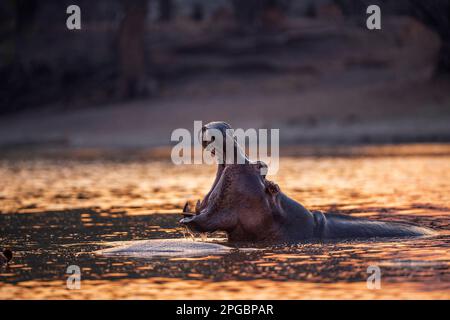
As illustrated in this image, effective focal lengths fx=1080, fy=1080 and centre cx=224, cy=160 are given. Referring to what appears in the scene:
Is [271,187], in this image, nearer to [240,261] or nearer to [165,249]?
[240,261]

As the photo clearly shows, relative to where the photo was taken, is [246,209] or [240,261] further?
Answer: [246,209]

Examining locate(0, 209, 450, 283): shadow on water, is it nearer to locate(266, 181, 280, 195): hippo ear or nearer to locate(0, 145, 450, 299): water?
locate(0, 145, 450, 299): water

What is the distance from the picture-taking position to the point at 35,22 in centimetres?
3722

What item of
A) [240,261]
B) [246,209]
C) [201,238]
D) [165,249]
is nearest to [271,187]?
[246,209]

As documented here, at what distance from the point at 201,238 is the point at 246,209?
138cm

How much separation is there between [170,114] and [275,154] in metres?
9.66

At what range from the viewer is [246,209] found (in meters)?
9.27

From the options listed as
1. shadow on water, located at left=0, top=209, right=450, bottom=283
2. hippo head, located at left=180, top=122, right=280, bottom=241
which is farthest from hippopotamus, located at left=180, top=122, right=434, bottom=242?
shadow on water, located at left=0, top=209, right=450, bottom=283

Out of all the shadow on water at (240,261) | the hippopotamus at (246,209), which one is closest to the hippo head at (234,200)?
the hippopotamus at (246,209)

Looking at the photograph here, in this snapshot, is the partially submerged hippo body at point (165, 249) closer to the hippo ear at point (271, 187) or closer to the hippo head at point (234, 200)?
the hippo head at point (234, 200)

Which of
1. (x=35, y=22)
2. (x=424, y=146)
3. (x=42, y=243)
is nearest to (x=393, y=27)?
(x=35, y=22)

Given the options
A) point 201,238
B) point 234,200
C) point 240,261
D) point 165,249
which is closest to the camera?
point 240,261

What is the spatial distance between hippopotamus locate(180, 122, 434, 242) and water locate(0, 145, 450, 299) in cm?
16

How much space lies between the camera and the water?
26.3ft
